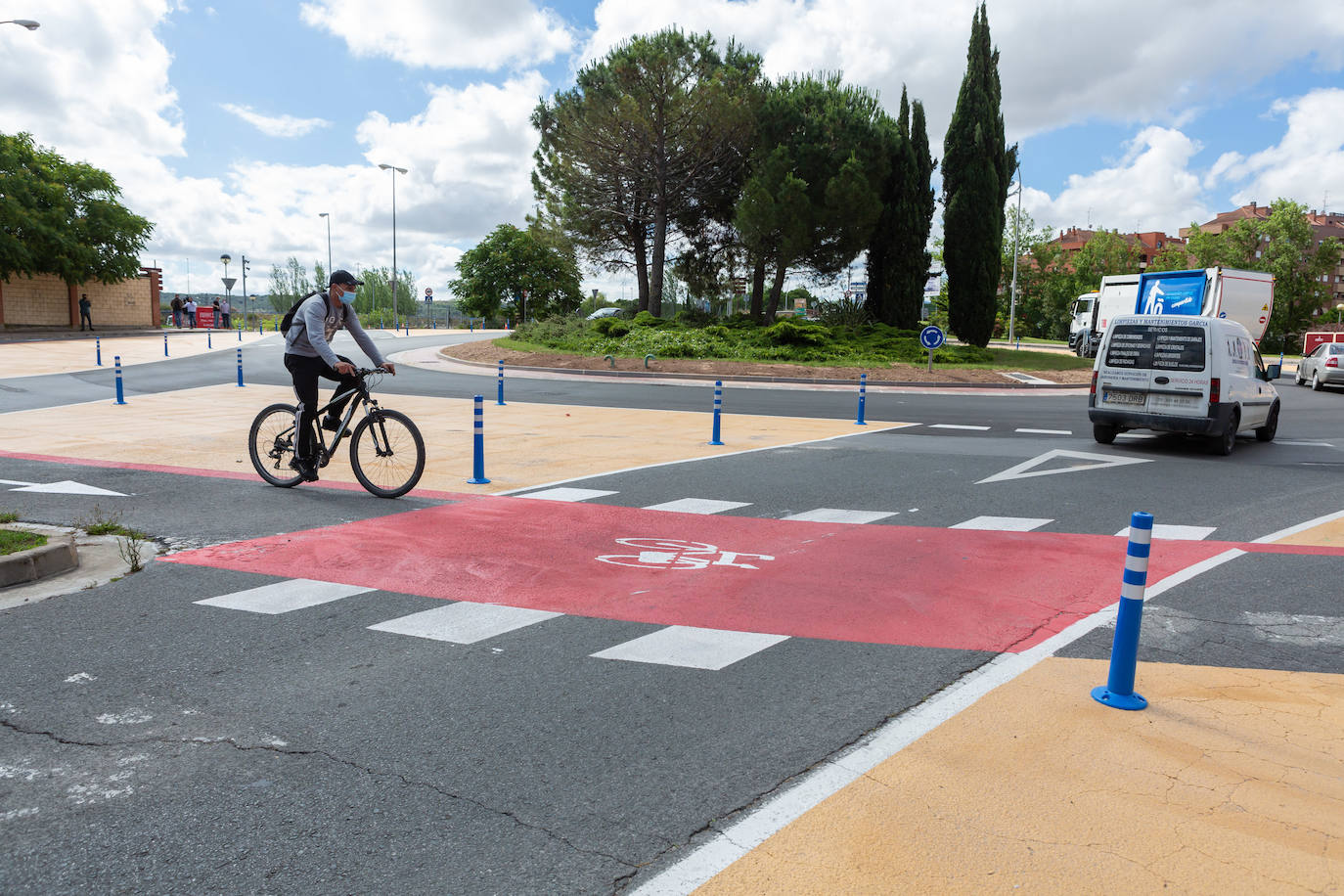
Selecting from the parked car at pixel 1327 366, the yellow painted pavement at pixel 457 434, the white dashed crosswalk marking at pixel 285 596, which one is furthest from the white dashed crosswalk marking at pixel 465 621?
the parked car at pixel 1327 366

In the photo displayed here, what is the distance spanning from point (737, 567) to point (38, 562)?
4.52 m

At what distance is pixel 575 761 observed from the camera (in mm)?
3477

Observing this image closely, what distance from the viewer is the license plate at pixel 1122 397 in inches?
502

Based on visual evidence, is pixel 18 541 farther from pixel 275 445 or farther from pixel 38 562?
pixel 275 445

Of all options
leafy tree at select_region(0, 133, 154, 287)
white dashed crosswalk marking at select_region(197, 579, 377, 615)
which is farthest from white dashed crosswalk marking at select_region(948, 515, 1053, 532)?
leafy tree at select_region(0, 133, 154, 287)

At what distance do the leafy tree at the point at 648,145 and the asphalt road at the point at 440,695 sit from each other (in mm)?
26368

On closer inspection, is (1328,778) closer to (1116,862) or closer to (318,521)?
(1116,862)

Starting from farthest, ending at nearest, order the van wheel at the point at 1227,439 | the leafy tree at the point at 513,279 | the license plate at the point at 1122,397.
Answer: the leafy tree at the point at 513,279 < the license plate at the point at 1122,397 < the van wheel at the point at 1227,439

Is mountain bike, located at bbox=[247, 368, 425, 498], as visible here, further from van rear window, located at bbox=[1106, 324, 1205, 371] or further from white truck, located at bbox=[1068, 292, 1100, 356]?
white truck, located at bbox=[1068, 292, 1100, 356]

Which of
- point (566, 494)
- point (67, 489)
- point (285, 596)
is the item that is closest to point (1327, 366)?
point (566, 494)

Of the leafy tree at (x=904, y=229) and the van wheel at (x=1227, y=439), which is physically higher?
the leafy tree at (x=904, y=229)

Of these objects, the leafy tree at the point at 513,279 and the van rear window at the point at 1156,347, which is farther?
the leafy tree at the point at 513,279

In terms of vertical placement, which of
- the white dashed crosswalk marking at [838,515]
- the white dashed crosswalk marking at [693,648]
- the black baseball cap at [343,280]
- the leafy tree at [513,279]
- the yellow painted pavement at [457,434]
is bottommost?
the white dashed crosswalk marking at [693,648]

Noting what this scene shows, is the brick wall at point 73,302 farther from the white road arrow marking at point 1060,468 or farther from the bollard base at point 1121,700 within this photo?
the bollard base at point 1121,700
